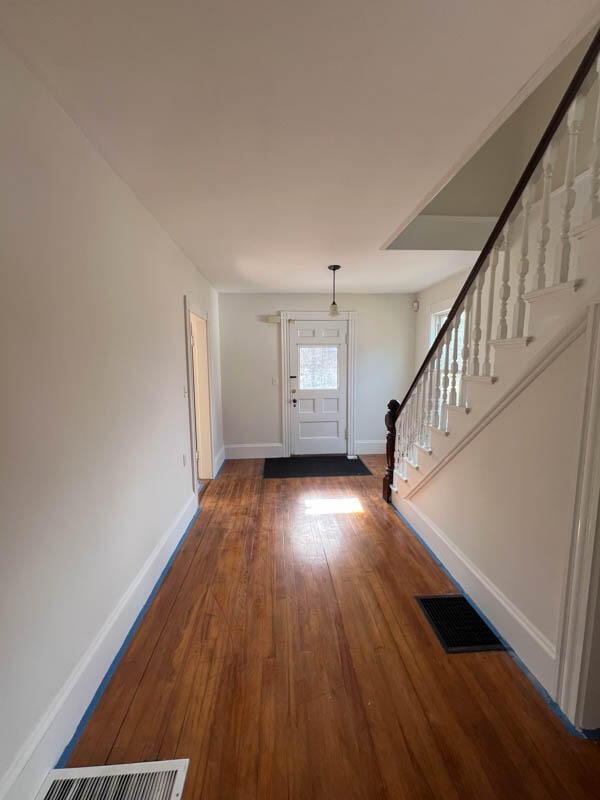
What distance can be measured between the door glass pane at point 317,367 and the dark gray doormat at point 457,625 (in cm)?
328

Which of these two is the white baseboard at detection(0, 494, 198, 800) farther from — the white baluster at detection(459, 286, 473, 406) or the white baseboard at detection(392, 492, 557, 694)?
the white baluster at detection(459, 286, 473, 406)

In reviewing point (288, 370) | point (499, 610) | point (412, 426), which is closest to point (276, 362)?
point (288, 370)

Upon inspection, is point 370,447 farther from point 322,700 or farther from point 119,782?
point 119,782

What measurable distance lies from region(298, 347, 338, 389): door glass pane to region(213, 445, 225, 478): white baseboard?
56.4 inches

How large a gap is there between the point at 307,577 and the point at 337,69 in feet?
8.20

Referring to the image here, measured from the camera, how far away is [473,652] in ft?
5.29

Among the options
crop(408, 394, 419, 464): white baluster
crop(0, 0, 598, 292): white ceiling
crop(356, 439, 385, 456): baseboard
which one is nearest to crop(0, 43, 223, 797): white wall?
crop(0, 0, 598, 292): white ceiling

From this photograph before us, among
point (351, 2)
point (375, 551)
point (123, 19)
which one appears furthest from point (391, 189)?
point (375, 551)

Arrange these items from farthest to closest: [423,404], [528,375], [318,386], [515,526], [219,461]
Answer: [318,386], [219,461], [423,404], [515,526], [528,375]

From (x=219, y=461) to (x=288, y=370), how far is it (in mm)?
1578

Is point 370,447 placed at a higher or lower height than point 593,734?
higher

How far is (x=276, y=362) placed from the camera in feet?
15.8

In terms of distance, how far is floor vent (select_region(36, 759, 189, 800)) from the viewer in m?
1.09

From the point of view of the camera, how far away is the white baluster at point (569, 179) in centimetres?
125
